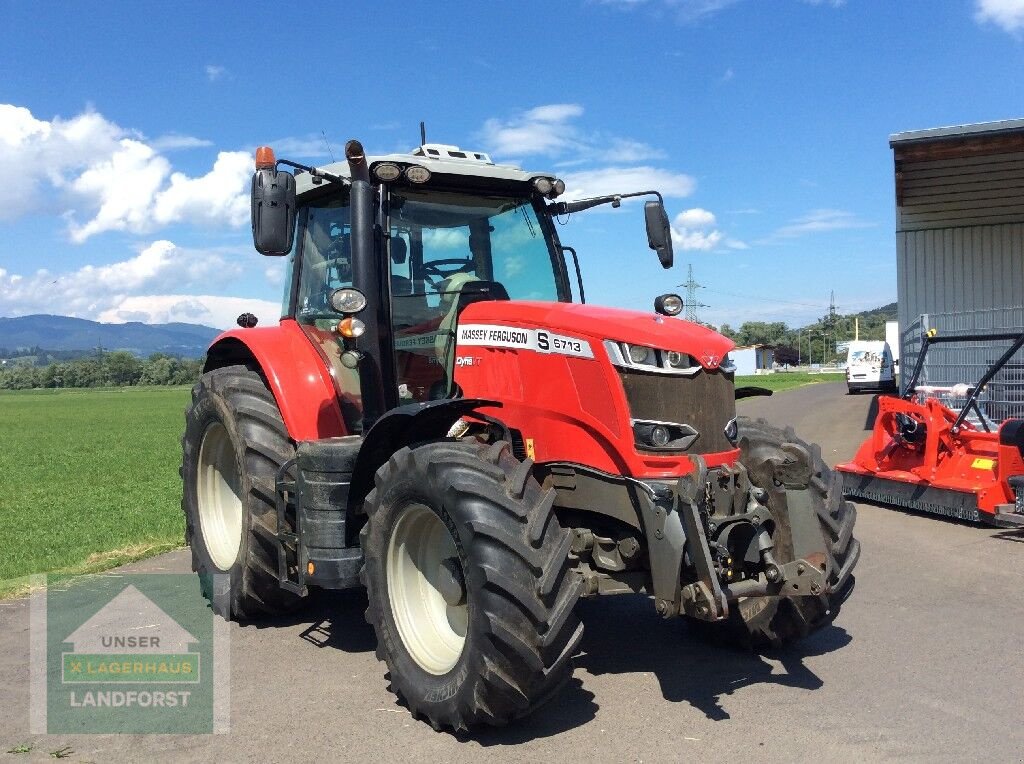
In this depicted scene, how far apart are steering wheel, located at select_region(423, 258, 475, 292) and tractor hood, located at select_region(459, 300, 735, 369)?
1.48ft

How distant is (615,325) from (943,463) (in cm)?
574

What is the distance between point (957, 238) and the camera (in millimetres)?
17781

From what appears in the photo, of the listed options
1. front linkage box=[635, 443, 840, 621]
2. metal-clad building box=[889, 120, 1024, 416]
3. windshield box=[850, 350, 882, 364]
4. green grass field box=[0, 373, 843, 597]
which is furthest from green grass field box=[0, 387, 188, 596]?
windshield box=[850, 350, 882, 364]

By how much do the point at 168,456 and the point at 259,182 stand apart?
52.4ft

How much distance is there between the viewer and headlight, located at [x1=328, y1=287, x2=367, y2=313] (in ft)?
14.8

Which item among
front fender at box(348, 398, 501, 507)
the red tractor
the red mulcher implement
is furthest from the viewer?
the red mulcher implement

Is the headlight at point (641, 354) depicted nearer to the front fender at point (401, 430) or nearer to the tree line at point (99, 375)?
the front fender at point (401, 430)

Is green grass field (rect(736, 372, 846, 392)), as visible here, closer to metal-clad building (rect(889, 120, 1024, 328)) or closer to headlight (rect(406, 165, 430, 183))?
metal-clad building (rect(889, 120, 1024, 328))

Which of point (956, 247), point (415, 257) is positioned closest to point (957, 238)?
point (956, 247)

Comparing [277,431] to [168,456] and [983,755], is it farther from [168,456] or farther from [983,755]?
[168,456]

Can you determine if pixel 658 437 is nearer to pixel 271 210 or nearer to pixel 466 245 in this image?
pixel 466 245

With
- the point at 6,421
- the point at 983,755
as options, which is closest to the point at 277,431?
the point at 983,755

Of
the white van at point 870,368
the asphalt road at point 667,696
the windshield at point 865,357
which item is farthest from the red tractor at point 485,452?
the windshield at point 865,357

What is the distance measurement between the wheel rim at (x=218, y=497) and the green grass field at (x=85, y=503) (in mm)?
1578
